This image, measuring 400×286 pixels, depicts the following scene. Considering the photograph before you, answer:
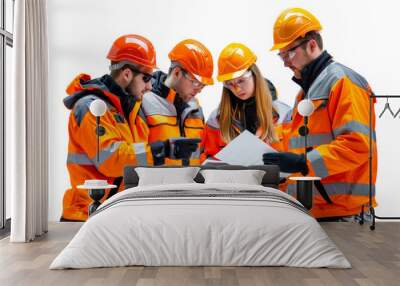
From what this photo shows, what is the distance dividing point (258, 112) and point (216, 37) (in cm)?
110

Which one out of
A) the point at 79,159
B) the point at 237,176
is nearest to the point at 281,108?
the point at 237,176

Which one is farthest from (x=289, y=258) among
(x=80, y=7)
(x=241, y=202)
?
(x=80, y=7)

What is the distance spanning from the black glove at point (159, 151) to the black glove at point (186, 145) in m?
0.11

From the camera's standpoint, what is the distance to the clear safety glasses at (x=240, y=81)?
23.4 feet

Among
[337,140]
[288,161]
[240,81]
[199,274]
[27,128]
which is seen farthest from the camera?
[240,81]

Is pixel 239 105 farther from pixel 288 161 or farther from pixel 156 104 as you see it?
pixel 156 104

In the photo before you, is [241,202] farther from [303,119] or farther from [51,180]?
[51,180]

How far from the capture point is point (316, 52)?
23.2 feet

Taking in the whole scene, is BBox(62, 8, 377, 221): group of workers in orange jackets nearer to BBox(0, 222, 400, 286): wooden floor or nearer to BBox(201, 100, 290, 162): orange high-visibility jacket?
BBox(201, 100, 290, 162): orange high-visibility jacket

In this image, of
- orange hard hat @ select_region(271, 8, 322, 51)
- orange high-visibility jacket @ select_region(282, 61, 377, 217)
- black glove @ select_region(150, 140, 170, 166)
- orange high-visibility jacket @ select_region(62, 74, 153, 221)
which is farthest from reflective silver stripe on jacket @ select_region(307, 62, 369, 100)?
orange high-visibility jacket @ select_region(62, 74, 153, 221)

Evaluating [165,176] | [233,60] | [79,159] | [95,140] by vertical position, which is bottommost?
[165,176]

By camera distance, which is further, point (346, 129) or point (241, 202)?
point (346, 129)

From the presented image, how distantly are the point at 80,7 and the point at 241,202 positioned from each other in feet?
12.5

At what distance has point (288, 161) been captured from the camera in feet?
23.0
